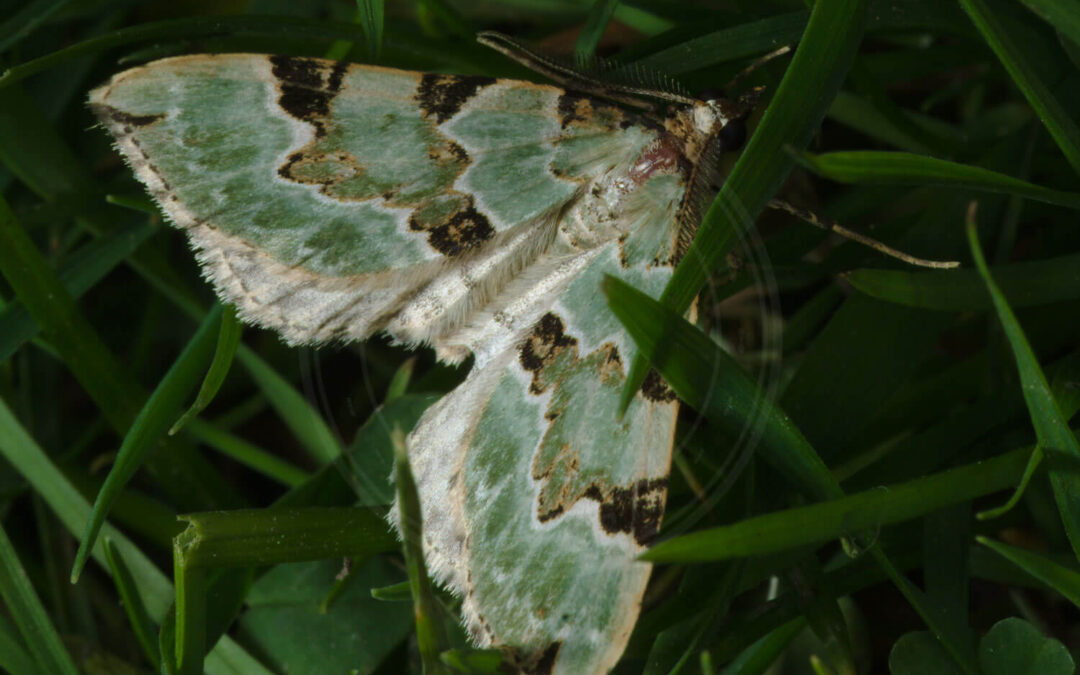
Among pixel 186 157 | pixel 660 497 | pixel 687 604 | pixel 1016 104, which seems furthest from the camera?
pixel 1016 104

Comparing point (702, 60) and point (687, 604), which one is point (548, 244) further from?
point (687, 604)

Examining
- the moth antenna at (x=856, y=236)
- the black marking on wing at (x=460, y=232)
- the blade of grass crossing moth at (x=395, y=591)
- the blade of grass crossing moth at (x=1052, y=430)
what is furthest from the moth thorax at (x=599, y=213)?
the blade of grass crossing moth at (x=395, y=591)

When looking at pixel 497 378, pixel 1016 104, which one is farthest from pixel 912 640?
pixel 1016 104

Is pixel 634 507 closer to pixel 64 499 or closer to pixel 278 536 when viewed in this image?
pixel 278 536

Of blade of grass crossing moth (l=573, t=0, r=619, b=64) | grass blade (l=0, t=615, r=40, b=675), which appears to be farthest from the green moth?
grass blade (l=0, t=615, r=40, b=675)

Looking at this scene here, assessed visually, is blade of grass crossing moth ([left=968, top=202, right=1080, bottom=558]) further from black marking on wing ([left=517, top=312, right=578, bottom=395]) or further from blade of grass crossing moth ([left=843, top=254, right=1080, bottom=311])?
black marking on wing ([left=517, top=312, right=578, bottom=395])

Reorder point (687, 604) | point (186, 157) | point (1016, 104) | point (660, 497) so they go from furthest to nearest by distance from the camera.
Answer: point (1016, 104) < point (687, 604) < point (186, 157) < point (660, 497)

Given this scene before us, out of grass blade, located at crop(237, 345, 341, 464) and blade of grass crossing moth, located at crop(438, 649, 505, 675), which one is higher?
blade of grass crossing moth, located at crop(438, 649, 505, 675)

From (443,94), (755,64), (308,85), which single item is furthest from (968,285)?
(308,85)
